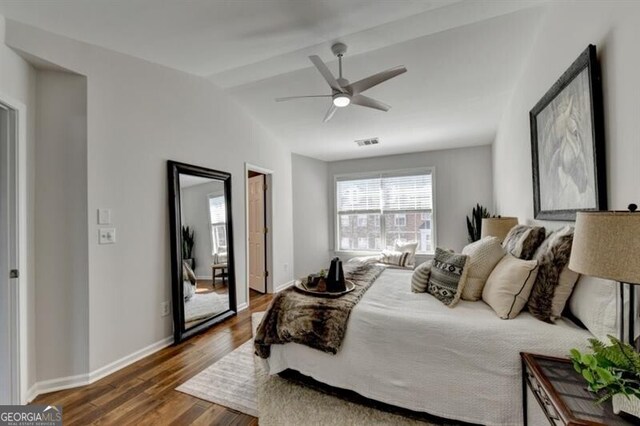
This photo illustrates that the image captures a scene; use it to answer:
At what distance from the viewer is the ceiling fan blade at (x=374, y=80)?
2.19m

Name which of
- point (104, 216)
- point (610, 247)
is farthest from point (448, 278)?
point (104, 216)

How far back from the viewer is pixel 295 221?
5184 millimetres

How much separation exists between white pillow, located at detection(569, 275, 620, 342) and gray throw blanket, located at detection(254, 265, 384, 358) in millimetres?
1184

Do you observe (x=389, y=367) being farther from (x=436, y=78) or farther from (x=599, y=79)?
(x=436, y=78)

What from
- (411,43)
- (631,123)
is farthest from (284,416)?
(411,43)

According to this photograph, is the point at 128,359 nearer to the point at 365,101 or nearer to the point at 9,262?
the point at 9,262

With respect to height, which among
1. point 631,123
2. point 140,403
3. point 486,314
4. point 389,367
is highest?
point 631,123

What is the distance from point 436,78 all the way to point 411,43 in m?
0.63

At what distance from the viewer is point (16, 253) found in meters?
1.85

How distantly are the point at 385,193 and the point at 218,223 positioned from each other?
132 inches

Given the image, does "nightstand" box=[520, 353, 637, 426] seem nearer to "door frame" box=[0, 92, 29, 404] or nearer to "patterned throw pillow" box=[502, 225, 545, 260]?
"patterned throw pillow" box=[502, 225, 545, 260]

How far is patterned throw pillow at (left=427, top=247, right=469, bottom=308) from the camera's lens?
1.84 m

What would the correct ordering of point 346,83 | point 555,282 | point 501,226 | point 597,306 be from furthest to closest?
point 501,226
point 346,83
point 555,282
point 597,306

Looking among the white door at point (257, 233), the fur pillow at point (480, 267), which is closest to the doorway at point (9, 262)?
the white door at point (257, 233)
